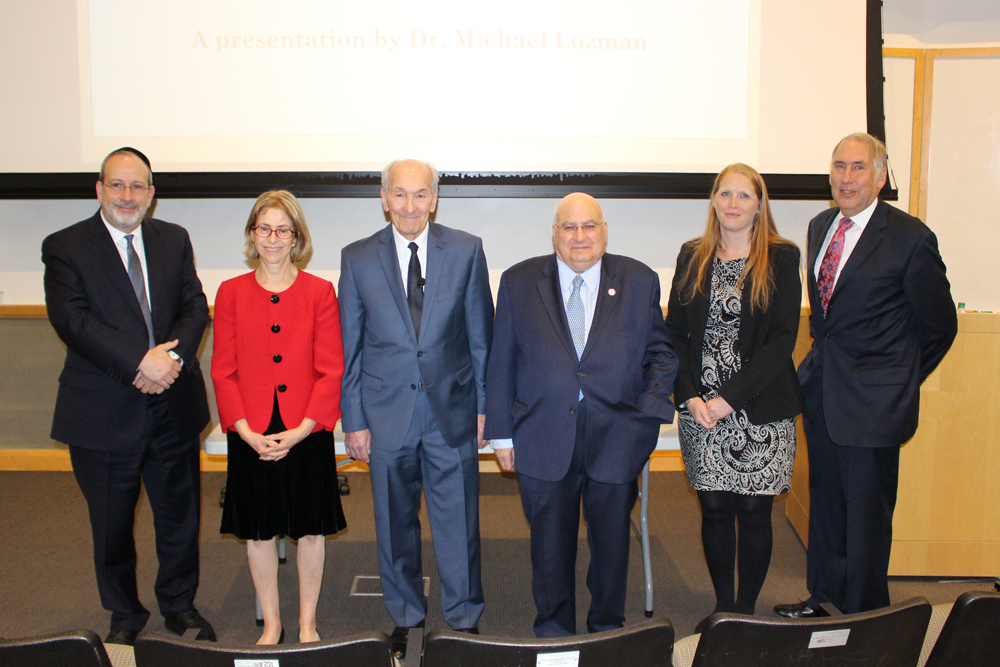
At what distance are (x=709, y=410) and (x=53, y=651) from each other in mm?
1840

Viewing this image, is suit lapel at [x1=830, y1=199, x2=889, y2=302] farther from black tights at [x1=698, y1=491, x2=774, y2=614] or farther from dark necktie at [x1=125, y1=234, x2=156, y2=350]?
dark necktie at [x1=125, y1=234, x2=156, y2=350]

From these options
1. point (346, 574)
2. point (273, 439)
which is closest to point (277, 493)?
point (273, 439)

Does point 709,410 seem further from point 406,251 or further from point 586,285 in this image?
point 406,251

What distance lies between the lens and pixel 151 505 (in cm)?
252

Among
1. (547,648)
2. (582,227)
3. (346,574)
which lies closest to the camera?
(547,648)

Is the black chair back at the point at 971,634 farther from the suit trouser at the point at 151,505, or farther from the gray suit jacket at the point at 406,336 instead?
the suit trouser at the point at 151,505

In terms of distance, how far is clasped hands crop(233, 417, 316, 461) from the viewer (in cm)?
222

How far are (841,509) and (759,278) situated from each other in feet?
3.17

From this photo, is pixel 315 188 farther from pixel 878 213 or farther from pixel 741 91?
pixel 878 213

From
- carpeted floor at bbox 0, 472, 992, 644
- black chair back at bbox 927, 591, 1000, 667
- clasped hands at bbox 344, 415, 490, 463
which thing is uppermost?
clasped hands at bbox 344, 415, 490, 463

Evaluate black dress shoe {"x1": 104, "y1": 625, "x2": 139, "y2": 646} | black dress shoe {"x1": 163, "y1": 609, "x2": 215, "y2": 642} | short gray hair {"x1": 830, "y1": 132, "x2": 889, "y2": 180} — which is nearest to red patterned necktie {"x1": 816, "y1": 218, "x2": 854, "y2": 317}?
short gray hair {"x1": 830, "y1": 132, "x2": 889, "y2": 180}

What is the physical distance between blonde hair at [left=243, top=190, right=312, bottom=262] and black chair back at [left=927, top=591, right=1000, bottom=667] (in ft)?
6.56

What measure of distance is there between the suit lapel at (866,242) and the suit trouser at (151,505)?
2.44m

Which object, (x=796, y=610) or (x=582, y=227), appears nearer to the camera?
(x=582, y=227)
